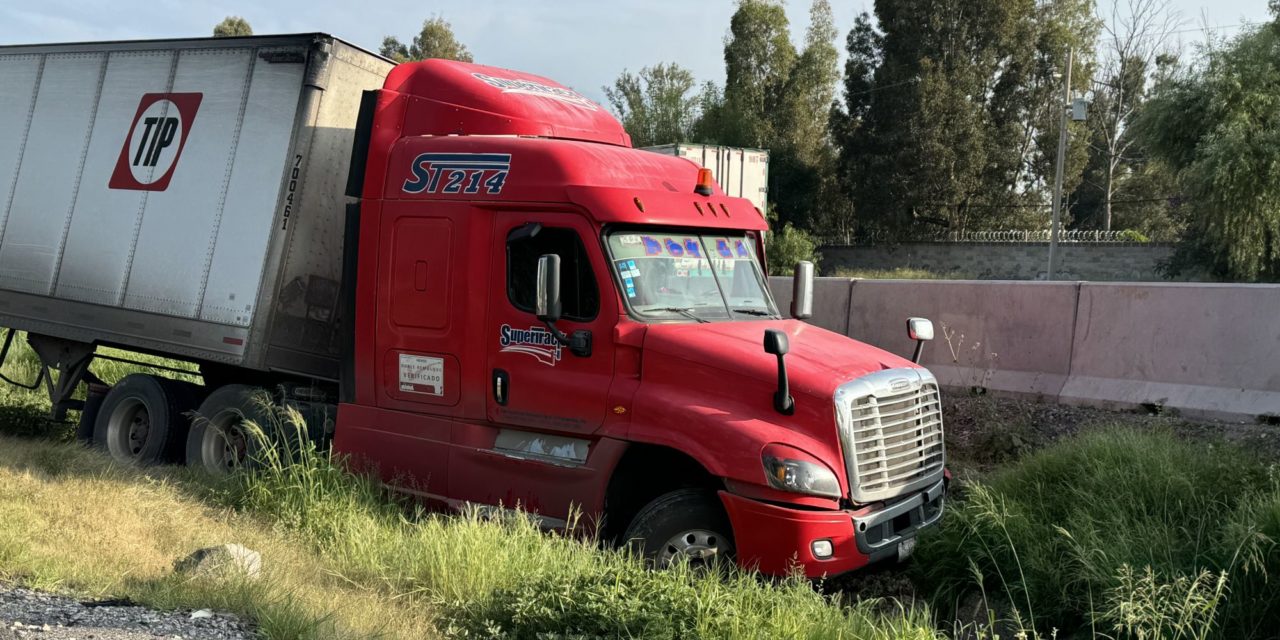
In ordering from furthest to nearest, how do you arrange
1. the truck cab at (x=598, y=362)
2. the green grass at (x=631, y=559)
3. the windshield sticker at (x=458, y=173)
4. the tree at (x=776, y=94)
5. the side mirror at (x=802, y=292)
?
the tree at (x=776, y=94)
the side mirror at (x=802, y=292)
the windshield sticker at (x=458, y=173)
the truck cab at (x=598, y=362)
the green grass at (x=631, y=559)

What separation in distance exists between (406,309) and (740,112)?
4765 cm

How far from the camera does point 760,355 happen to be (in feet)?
18.8

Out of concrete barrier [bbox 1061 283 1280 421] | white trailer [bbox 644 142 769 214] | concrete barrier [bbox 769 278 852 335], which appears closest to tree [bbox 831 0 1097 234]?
white trailer [bbox 644 142 769 214]

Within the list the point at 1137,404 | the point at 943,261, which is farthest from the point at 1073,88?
the point at 1137,404

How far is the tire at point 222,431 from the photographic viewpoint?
7871 mm

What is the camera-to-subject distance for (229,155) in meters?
8.00

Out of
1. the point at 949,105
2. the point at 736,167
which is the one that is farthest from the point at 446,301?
the point at 949,105

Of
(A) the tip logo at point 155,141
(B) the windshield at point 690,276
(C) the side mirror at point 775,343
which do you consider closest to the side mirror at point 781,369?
(C) the side mirror at point 775,343

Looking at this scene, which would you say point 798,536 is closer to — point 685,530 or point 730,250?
point 685,530

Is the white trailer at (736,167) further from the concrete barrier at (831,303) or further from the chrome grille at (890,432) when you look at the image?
the chrome grille at (890,432)

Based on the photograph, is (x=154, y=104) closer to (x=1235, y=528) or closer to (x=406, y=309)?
(x=406, y=309)

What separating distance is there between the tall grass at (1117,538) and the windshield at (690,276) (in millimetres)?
1876

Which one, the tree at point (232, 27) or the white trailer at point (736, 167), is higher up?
the tree at point (232, 27)

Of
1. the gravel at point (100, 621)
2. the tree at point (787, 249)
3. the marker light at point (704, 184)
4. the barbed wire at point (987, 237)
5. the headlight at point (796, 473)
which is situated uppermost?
the barbed wire at point (987, 237)
